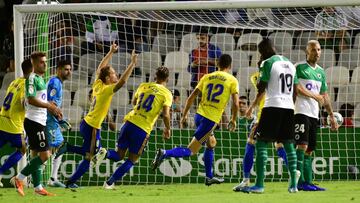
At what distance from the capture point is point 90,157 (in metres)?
15.4

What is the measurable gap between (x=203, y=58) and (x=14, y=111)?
4450 millimetres

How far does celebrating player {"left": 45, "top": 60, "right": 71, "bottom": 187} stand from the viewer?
15.7 meters

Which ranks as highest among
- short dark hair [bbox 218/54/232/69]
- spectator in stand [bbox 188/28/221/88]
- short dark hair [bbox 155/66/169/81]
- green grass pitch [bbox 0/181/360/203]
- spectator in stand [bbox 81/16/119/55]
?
spectator in stand [bbox 81/16/119/55]

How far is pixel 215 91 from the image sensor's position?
15.7 metres

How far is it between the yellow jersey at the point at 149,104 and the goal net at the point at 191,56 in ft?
5.71

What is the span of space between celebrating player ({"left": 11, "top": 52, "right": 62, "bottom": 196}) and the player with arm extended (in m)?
2.65

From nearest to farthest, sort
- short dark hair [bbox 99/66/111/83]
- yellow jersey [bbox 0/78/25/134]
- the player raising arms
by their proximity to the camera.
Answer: yellow jersey [bbox 0/78/25/134], the player raising arms, short dark hair [bbox 99/66/111/83]

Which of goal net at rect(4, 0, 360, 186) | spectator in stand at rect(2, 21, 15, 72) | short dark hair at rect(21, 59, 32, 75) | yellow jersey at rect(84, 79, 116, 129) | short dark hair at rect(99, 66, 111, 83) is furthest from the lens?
spectator in stand at rect(2, 21, 15, 72)

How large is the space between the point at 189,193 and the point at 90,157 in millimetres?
1843

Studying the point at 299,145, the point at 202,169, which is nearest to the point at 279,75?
→ the point at 299,145

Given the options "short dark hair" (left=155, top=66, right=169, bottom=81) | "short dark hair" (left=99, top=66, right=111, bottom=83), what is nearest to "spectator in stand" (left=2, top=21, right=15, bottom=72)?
"short dark hair" (left=99, top=66, right=111, bottom=83)

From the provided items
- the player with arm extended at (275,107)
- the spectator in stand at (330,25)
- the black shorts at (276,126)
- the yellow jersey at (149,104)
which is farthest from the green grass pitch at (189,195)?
the spectator in stand at (330,25)

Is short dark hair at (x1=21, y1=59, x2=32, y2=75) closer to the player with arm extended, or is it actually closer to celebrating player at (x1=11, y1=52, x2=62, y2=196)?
celebrating player at (x1=11, y1=52, x2=62, y2=196)

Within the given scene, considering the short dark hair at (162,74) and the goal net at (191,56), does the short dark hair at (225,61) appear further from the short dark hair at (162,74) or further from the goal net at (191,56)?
the goal net at (191,56)
